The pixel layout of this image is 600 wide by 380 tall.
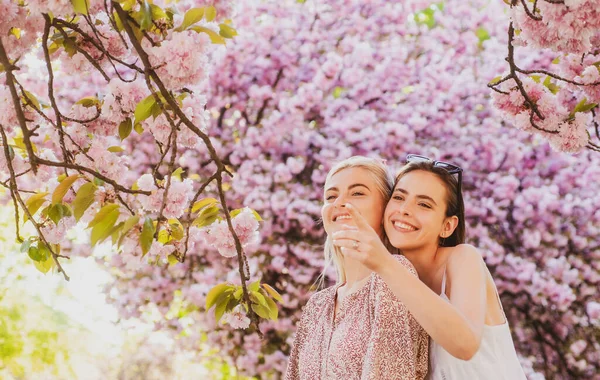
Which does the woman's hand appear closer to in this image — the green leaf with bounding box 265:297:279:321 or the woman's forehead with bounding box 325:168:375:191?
the green leaf with bounding box 265:297:279:321

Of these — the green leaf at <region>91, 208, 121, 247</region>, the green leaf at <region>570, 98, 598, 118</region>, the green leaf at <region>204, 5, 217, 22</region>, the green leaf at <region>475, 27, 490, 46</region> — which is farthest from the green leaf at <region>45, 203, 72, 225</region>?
the green leaf at <region>475, 27, 490, 46</region>

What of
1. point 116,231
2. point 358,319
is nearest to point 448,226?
point 358,319

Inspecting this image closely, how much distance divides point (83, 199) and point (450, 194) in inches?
45.8

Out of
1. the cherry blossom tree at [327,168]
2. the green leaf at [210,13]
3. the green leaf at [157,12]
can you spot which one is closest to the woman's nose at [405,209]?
the green leaf at [210,13]

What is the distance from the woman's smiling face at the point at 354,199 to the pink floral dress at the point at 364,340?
0.24 m

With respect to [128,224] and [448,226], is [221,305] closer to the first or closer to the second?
[128,224]

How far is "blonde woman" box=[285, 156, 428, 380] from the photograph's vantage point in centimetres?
198

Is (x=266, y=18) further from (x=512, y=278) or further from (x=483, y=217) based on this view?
(x=512, y=278)

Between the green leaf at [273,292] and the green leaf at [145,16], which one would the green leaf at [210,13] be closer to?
the green leaf at [145,16]

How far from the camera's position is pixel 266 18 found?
6.43 meters

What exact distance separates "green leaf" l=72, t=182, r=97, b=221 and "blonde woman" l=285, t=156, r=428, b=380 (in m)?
0.69

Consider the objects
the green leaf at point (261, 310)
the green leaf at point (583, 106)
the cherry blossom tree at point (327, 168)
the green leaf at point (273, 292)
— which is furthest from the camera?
the cherry blossom tree at point (327, 168)

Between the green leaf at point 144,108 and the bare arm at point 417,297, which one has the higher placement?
the green leaf at point 144,108

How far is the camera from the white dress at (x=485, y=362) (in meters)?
1.99
